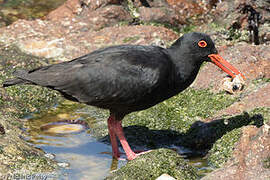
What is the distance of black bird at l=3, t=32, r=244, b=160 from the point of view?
254 inches

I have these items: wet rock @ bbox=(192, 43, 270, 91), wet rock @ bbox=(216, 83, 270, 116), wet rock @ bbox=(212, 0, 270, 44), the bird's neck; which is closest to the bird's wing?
the bird's neck

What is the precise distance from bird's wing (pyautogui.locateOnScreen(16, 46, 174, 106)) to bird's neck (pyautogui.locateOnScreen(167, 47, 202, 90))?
0.18 meters

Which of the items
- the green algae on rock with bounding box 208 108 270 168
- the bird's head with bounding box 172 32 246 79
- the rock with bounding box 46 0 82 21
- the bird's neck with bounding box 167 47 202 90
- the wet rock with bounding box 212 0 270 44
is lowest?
the rock with bounding box 46 0 82 21

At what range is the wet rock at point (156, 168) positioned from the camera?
5.65 meters

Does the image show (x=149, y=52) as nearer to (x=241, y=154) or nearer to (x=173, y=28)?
(x=241, y=154)

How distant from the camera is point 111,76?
6531 mm

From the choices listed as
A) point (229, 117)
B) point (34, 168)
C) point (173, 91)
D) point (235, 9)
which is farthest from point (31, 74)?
point (235, 9)

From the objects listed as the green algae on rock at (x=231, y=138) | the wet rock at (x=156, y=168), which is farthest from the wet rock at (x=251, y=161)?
the green algae on rock at (x=231, y=138)

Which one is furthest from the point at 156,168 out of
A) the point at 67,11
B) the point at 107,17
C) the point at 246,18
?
the point at 67,11

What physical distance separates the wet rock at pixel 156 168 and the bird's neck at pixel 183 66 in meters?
1.18

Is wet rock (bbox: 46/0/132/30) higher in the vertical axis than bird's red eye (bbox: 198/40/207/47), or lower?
lower

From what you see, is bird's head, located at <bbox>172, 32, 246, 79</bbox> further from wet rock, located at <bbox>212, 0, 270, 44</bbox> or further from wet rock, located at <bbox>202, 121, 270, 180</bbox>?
wet rock, located at <bbox>212, 0, 270, 44</bbox>

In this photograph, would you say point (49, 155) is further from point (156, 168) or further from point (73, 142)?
point (156, 168)

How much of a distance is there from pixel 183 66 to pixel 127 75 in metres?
0.87
